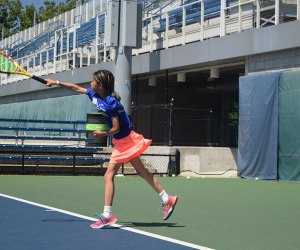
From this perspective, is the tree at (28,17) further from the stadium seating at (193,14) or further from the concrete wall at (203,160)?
the concrete wall at (203,160)

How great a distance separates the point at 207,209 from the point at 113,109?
3.35 metres

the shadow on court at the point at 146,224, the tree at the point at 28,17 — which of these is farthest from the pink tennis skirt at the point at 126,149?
the tree at the point at 28,17

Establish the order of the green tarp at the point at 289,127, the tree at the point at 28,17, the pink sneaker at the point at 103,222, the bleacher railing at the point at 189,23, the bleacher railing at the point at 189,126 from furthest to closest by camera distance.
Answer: the tree at the point at 28,17
the bleacher railing at the point at 189,126
the bleacher railing at the point at 189,23
the green tarp at the point at 289,127
the pink sneaker at the point at 103,222

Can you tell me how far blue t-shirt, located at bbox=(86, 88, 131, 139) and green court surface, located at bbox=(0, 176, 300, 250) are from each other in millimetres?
1119

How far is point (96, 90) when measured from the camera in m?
7.66

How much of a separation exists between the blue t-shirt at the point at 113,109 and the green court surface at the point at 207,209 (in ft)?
3.67

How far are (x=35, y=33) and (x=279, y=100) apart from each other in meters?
33.5

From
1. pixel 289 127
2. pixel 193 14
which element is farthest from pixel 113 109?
pixel 193 14

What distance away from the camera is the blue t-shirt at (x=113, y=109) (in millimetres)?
7516

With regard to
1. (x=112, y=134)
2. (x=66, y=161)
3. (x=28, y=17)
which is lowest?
(x=66, y=161)

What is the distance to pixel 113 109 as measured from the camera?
7.52 m

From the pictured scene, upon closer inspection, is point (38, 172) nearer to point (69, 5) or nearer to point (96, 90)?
point (96, 90)

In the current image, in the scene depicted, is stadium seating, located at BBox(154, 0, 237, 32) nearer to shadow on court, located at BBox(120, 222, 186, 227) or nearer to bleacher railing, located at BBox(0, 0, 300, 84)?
bleacher railing, located at BBox(0, 0, 300, 84)

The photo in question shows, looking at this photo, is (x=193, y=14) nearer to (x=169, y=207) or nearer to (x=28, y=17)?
(x=169, y=207)
